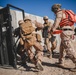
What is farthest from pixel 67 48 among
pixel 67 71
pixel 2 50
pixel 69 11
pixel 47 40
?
pixel 47 40

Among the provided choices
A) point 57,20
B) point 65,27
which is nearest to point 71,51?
point 65,27

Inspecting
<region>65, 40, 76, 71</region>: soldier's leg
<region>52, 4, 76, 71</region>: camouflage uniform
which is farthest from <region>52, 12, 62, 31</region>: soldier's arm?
<region>65, 40, 76, 71</region>: soldier's leg

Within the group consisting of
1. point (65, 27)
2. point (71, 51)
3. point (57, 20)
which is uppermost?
point (57, 20)

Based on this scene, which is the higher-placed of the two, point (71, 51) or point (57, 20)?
point (57, 20)

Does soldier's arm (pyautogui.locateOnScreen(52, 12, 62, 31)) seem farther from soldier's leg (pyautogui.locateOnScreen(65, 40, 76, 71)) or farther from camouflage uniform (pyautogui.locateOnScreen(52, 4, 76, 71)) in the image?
soldier's leg (pyautogui.locateOnScreen(65, 40, 76, 71))

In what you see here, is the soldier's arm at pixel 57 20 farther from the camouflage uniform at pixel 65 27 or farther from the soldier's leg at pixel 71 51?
the soldier's leg at pixel 71 51

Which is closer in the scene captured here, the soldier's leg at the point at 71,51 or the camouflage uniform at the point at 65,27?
the soldier's leg at the point at 71,51

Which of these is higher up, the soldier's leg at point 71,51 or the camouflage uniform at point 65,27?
the camouflage uniform at point 65,27

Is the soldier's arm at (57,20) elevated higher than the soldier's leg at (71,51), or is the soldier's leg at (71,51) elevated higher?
the soldier's arm at (57,20)

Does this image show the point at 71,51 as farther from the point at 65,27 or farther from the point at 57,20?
the point at 57,20

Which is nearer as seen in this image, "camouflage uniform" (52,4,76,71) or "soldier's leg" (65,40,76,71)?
"soldier's leg" (65,40,76,71)

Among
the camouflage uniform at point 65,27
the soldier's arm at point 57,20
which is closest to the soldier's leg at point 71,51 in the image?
the camouflage uniform at point 65,27

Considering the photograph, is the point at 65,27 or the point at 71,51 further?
the point at 65,27

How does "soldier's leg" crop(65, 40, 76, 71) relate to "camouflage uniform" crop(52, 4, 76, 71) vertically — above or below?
below
